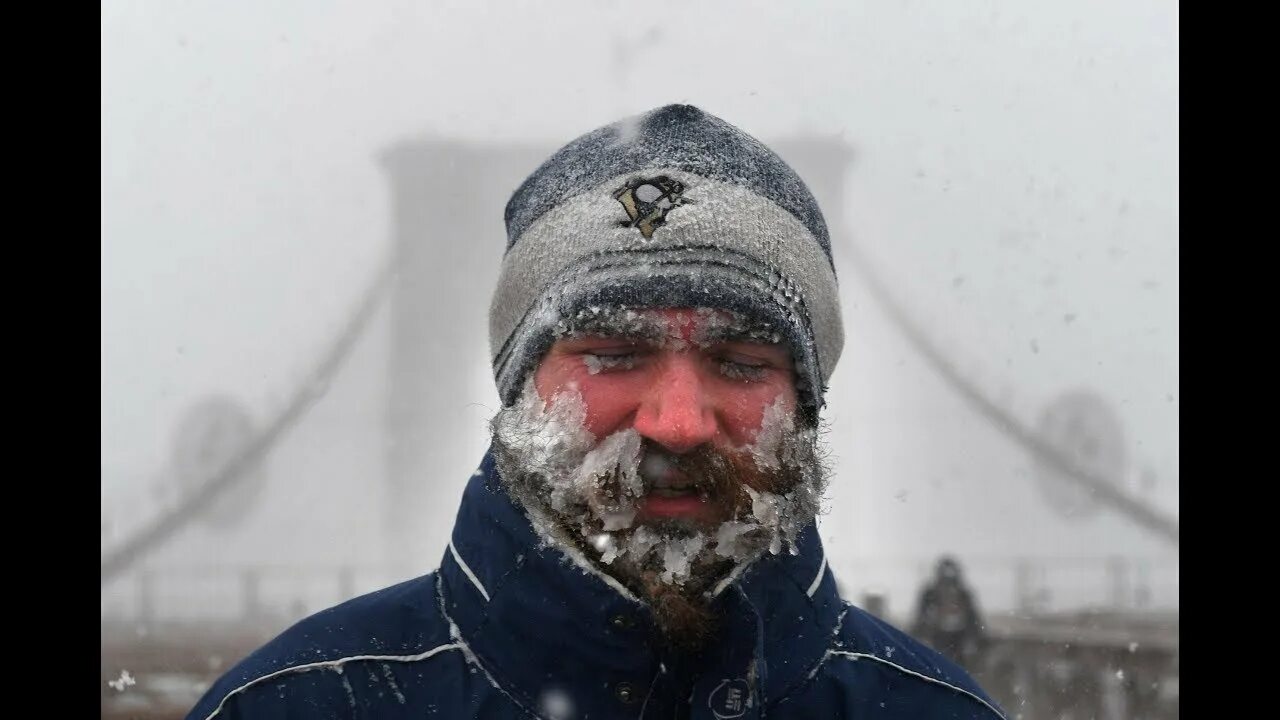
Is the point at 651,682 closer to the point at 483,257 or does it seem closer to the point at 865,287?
the point at 865,287

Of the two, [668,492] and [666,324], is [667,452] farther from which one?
[666,324]

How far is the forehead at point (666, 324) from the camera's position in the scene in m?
1.72

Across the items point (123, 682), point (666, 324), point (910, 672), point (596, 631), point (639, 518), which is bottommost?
point (123, 682)

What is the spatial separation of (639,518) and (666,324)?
287 millimetres

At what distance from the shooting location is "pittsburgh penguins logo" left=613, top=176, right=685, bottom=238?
5.91 ft

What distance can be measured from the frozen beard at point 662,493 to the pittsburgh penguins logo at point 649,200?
11.5 inches

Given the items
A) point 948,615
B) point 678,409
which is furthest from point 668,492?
point 948,615

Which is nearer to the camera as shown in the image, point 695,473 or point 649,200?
point 695,473

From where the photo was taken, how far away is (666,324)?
172cm

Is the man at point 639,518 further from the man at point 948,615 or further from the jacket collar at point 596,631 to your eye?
the man at point 948,615

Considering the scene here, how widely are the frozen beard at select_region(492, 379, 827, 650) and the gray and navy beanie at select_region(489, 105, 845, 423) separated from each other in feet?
0.47

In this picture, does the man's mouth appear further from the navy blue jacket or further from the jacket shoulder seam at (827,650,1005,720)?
the jacket shoulder seam at (827,650,1005,720)

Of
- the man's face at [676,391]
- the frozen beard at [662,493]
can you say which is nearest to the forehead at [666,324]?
the man's face at [676,391]

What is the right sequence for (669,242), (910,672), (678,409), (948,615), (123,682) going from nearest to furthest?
(678,409) < (669,242) < (910,672) < (123,682) < (948,615)
